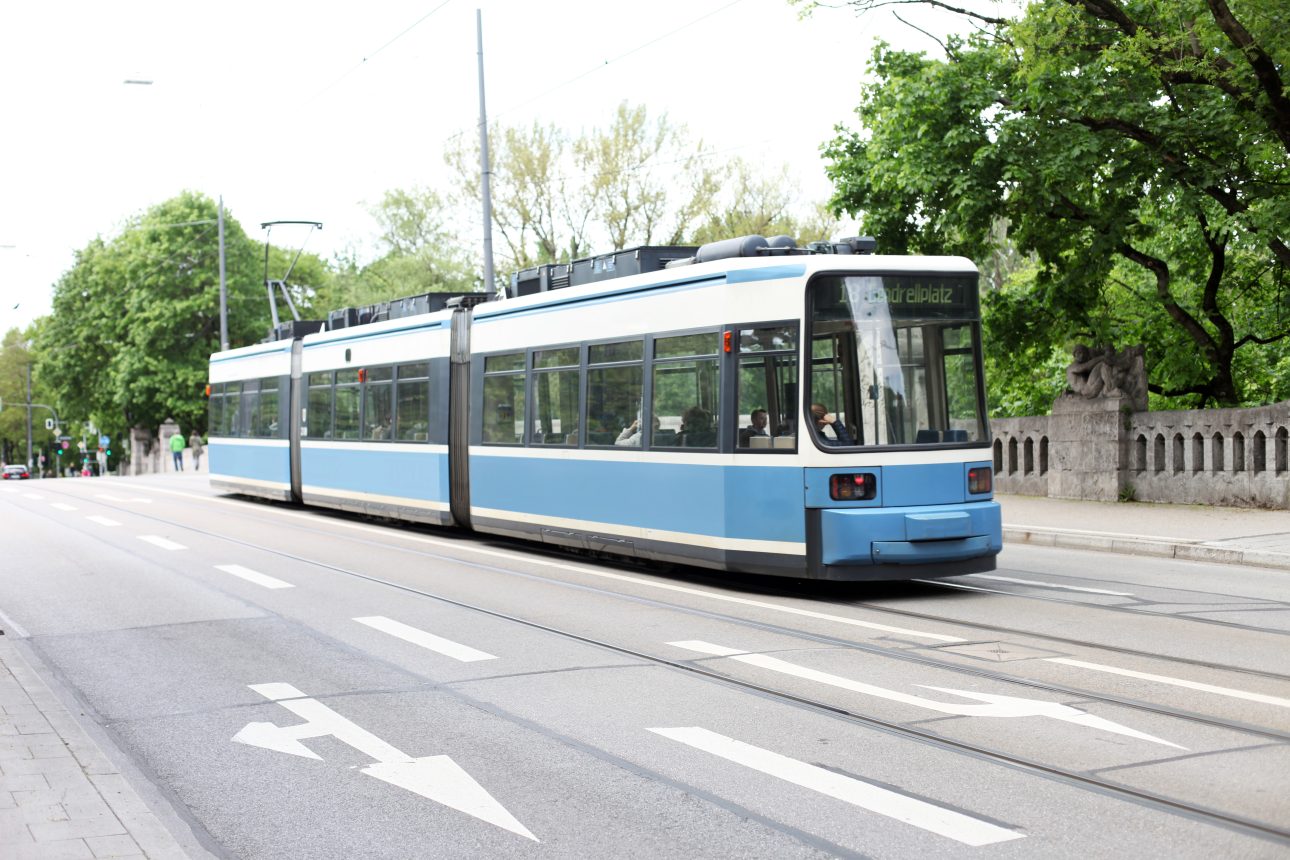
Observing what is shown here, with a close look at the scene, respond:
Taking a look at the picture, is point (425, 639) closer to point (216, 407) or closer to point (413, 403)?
point (413, 403)

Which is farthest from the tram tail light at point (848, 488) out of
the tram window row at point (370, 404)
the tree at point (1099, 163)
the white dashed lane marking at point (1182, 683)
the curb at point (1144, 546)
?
the tree at point (1099, 163)

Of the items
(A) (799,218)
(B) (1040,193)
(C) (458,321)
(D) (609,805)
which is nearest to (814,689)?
(D) (609,805)

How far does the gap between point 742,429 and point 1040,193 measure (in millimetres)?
10525

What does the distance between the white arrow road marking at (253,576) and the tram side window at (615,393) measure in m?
3.36

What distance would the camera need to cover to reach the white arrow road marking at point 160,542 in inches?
718

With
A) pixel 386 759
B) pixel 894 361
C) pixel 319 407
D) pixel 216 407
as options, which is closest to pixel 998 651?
pixel 894 361

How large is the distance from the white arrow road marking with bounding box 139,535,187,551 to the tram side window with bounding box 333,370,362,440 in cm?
337

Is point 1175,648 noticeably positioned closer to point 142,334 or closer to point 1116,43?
point 1116,43

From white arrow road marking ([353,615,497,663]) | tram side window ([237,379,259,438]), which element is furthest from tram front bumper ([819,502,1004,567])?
tram side window ([237,379,259,438])

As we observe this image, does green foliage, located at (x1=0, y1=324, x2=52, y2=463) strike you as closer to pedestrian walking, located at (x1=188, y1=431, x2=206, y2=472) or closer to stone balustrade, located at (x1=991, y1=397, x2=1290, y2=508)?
pedestrian walking, located at (x1=188, y1=431, x2=206, y2=472)

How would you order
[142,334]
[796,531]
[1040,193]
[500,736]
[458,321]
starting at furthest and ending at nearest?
[142,334], [1040,193], [458,321], [796,531], [500,736]

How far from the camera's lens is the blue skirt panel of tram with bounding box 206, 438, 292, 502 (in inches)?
1007

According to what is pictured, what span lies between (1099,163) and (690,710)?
1585 cm

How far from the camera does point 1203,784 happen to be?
224 inches
